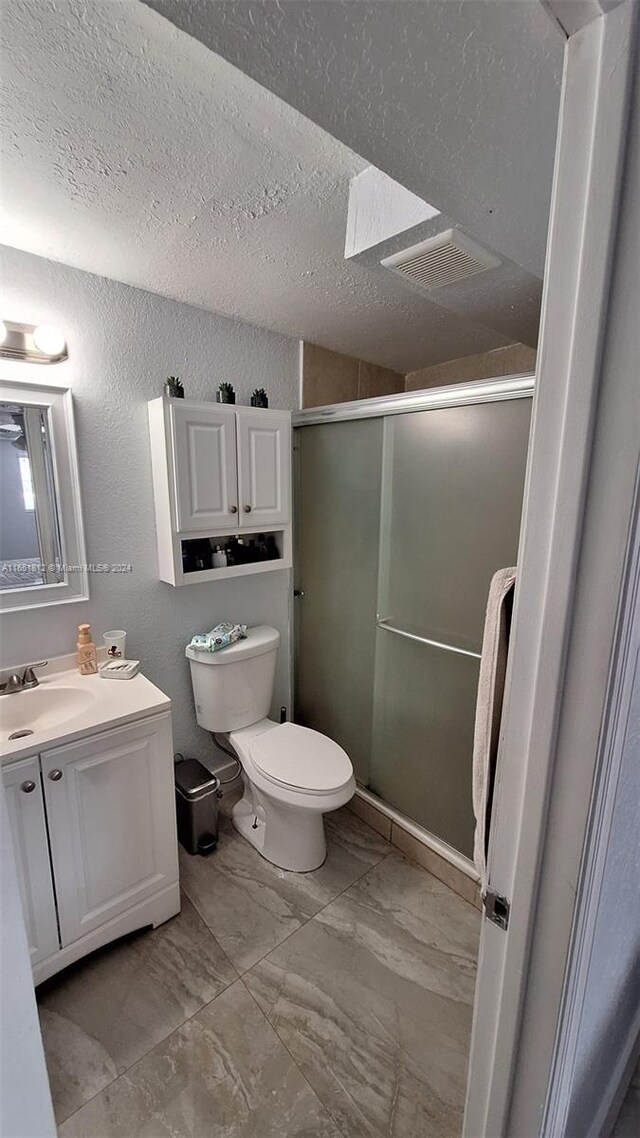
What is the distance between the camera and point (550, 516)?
1.66 ft

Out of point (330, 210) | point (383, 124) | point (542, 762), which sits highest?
point (330, 210)

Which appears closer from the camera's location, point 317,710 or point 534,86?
point 534,86

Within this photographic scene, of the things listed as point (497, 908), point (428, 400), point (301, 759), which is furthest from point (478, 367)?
point (497, 908)

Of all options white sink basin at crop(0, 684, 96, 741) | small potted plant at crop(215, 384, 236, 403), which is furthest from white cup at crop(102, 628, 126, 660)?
small potted plant at crop(215, 384, 236, 403)

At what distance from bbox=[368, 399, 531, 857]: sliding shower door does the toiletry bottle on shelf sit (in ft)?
3.58

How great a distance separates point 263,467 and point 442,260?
39.1 inches

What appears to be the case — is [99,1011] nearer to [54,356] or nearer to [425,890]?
[425,890]

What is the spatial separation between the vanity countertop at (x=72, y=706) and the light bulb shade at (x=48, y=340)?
1.05 m

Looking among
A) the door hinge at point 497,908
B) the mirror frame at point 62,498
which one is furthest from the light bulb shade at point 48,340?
the door hinge at point 497,908

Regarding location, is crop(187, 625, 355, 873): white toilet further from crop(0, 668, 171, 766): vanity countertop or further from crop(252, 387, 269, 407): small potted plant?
crop(252, 387, 269, 407): small potted plant

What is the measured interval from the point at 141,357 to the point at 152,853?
1.69m

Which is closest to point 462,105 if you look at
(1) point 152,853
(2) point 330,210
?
(2) point 330,210

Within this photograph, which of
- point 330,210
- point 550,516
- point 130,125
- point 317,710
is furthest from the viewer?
point 317,710

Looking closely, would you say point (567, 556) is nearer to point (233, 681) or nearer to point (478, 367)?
point (233, 681)
